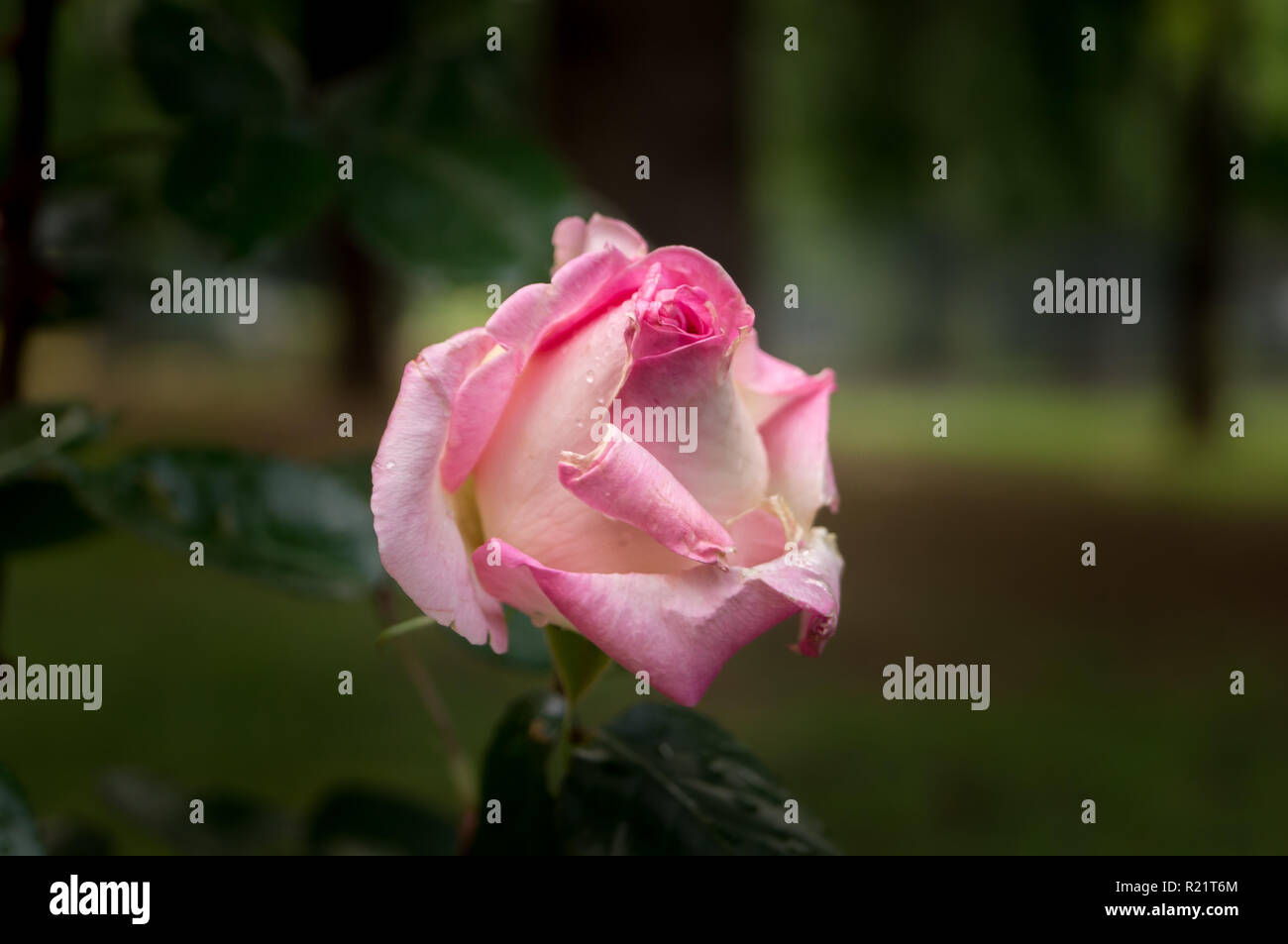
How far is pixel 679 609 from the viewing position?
1.32ft

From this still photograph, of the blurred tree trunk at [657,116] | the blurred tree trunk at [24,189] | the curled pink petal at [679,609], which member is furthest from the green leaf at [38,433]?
the blurred tree trunk at [657,116]

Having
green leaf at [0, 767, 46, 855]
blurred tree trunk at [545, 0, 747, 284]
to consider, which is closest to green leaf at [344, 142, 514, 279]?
green leaf at [0, 767, 46, 855]

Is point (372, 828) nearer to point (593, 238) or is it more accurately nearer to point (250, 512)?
point (250, 512)

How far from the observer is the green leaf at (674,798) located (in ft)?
1.80

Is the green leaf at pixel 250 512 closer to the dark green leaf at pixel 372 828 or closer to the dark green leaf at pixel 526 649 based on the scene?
the dark green leaf at pixel 526 649

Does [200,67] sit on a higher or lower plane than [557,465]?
higher

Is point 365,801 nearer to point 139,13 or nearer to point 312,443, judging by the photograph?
point 139,13

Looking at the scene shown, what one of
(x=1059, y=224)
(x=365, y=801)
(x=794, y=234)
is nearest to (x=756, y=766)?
(x=365, y=801)

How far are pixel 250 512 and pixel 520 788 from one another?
263 mm

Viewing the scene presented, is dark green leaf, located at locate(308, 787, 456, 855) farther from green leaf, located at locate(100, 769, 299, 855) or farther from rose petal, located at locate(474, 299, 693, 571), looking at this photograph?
rose petal, located at locate(474, 299, 693, 571)

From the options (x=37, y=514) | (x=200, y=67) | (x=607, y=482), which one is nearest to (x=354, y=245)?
(x=200, y=67)

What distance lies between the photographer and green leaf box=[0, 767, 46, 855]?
1.71 ft
